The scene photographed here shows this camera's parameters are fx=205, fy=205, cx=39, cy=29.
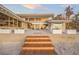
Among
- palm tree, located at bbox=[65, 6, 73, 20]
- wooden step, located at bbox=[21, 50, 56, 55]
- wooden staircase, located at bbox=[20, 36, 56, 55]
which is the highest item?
palm tree, located at bbox=[65, 6, 73, 20]

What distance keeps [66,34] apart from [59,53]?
0.32 metres

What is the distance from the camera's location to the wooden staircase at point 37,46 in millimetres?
3197

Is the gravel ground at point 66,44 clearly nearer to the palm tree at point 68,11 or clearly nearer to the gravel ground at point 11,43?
the palm tree at point 68,11

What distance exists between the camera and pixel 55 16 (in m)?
3.22

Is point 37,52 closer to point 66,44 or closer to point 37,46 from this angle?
point 37,46

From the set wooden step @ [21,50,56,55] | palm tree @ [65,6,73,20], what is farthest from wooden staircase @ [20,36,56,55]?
palm tree @ [65,6,73,20]

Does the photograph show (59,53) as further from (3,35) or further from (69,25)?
(3,35)

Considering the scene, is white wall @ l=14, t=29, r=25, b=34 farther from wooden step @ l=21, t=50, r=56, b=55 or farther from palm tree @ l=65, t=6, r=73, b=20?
palm tree @ l=65, t=6, r=73, b=20

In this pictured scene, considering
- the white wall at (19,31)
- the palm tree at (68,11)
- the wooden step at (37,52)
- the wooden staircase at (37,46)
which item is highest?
the palm tree at (68,11)

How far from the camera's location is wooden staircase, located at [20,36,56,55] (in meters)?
3.20

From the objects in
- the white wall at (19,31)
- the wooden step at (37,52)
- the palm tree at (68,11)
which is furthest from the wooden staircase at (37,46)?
the palm tree at (68,11)

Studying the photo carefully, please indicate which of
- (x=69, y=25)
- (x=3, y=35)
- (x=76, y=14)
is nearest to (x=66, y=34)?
(x=69, y=25)

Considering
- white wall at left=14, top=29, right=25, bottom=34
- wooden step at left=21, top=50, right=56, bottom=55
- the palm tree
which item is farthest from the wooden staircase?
the palm tree

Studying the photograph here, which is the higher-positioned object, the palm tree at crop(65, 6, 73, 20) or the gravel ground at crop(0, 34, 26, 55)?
the palm tree at crop(65, 6, 73, 20)
